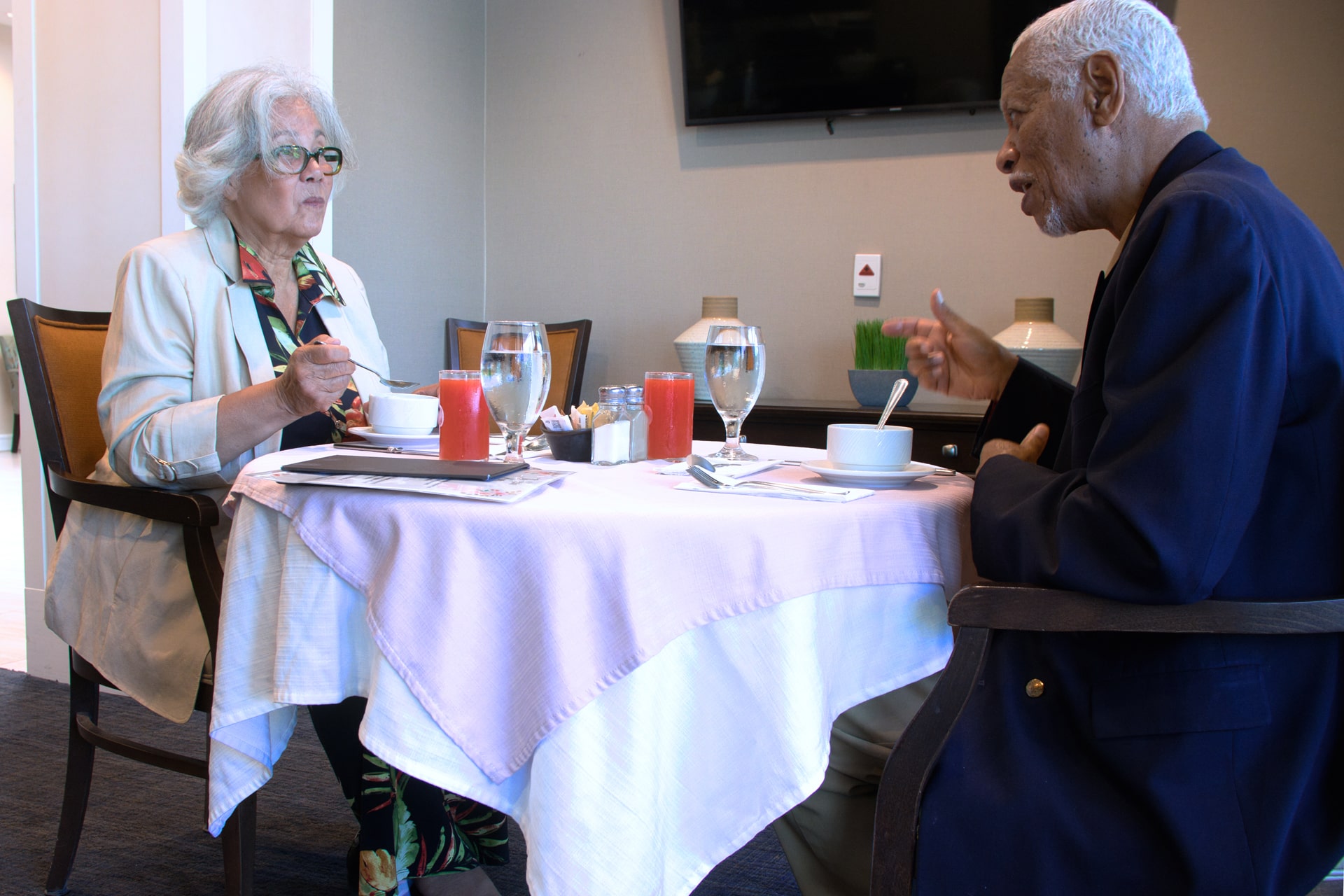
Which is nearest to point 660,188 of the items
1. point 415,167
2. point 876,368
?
point 415,167

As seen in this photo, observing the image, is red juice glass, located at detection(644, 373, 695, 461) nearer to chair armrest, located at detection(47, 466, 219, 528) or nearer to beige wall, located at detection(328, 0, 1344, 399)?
chair armrest, located at detection(47, 466, 219, 528)

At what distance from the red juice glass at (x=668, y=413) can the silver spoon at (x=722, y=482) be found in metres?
0.20

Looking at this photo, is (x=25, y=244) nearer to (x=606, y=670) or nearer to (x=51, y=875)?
(x=51, y=875)

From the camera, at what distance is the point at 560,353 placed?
10.8 feet

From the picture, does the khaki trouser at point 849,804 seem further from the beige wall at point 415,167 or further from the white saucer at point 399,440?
the beige wall at point 415,167

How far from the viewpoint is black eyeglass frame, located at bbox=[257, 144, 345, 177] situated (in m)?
1.86

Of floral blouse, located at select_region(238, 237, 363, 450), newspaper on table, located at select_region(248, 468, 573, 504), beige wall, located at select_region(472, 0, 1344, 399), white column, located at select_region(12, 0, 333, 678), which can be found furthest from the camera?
beige wall, located at select_region(472, 0, 1344, 399)

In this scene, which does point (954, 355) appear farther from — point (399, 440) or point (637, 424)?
point (399, 440)

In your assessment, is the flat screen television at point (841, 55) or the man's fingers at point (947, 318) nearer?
the man's fingers at point (947, 318)

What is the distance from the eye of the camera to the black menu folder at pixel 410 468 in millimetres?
1079

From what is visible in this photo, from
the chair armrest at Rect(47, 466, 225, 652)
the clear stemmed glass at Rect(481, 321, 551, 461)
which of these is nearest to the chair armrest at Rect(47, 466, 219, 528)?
the chair armrest at Rect(47, 466, 225, 652)

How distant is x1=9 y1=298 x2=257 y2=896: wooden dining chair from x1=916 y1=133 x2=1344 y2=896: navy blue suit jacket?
1.08 m

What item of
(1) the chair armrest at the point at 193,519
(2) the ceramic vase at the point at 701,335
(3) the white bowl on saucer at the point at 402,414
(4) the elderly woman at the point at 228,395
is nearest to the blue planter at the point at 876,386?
(2) the ceramic vase at the point at 701,335

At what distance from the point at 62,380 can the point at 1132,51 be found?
1783mm
